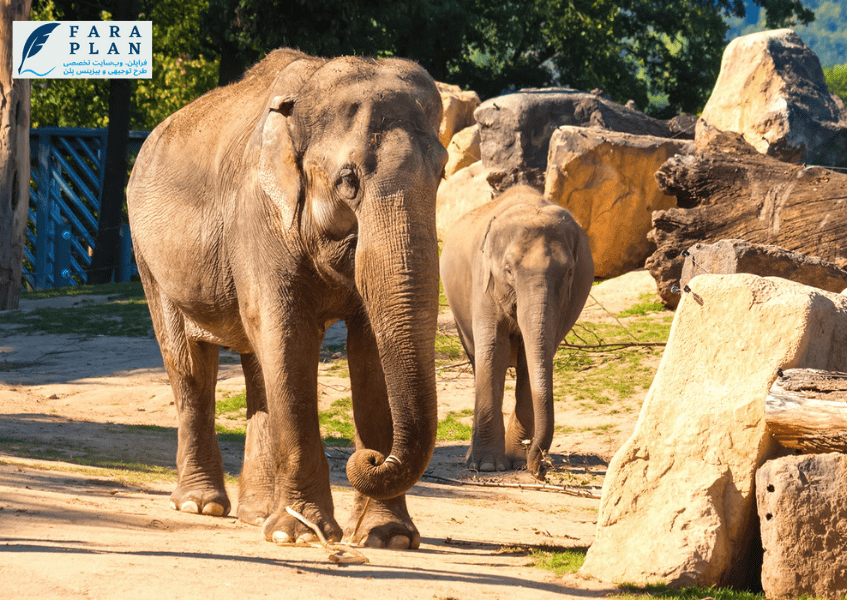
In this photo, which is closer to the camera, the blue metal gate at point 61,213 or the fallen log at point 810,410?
the fallen log at point 810,410

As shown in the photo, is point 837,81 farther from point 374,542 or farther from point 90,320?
point 374,542

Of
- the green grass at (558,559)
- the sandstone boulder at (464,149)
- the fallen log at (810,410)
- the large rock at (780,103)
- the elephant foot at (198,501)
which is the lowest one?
the elephant foot at (198,501)

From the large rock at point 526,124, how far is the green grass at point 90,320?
5.68 meters

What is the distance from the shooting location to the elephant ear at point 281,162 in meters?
4.77

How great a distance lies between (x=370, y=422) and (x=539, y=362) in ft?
9.92

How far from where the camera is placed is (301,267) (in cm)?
489

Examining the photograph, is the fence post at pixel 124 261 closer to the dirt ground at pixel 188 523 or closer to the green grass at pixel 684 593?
the dirt ground at pixel 188 523

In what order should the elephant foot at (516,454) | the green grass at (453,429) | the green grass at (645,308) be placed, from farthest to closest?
the green grass at (645,308) → the green grass at (453,429) → the elephant foot at (516,454)

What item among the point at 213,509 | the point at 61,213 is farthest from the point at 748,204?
the point at 61,213

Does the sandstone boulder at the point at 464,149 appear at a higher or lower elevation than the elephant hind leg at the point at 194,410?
higher

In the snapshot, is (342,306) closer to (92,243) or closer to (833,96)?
(833,96)

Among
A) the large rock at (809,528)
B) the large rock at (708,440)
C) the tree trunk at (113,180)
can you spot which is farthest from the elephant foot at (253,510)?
the tree trunk at (113,180)

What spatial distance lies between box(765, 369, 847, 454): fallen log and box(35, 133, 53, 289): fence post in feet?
66.3

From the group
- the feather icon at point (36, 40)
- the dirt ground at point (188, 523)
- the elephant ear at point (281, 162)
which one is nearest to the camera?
the dirt ground at point (188, 523)
